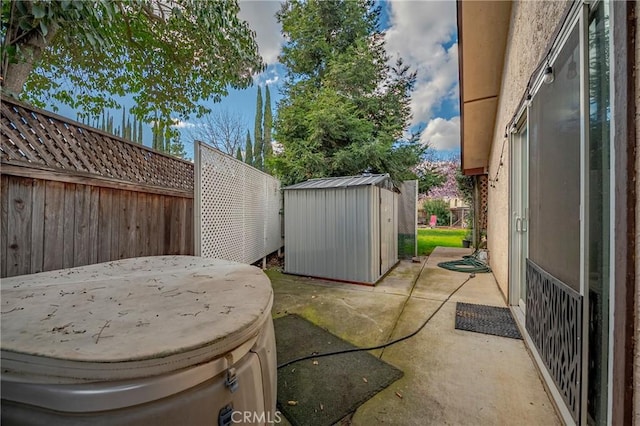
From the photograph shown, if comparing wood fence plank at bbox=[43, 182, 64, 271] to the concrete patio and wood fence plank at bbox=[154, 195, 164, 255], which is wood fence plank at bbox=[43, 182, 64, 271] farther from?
the concrete patio

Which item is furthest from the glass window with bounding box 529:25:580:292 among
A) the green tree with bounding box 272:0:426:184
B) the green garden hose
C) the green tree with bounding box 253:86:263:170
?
the green tree with bounding box 253:86:263:170

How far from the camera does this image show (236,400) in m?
0.90

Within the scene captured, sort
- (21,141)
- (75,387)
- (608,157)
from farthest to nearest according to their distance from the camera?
(21,141)
(608,157)
(75,387)

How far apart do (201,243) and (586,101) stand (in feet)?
12.9

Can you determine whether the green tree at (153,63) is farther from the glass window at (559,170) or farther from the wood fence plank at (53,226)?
the glass window at (559,170)

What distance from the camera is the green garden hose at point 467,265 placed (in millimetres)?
5383

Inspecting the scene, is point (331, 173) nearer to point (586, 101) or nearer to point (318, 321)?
point (318, 321)

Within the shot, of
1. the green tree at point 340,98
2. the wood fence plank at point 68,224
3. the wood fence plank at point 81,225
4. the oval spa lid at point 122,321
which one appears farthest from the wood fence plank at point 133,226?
the green tree at point 340,98

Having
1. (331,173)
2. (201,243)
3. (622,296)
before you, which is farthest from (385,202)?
(622,296)

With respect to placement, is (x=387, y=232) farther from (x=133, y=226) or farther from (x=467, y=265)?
(x=133, y=226)

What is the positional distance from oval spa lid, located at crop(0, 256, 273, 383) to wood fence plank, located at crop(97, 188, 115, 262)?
956 millimetres

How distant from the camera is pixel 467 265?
19.0 ft

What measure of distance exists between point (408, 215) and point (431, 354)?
223 inches

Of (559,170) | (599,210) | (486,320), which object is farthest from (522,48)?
(486,320)
